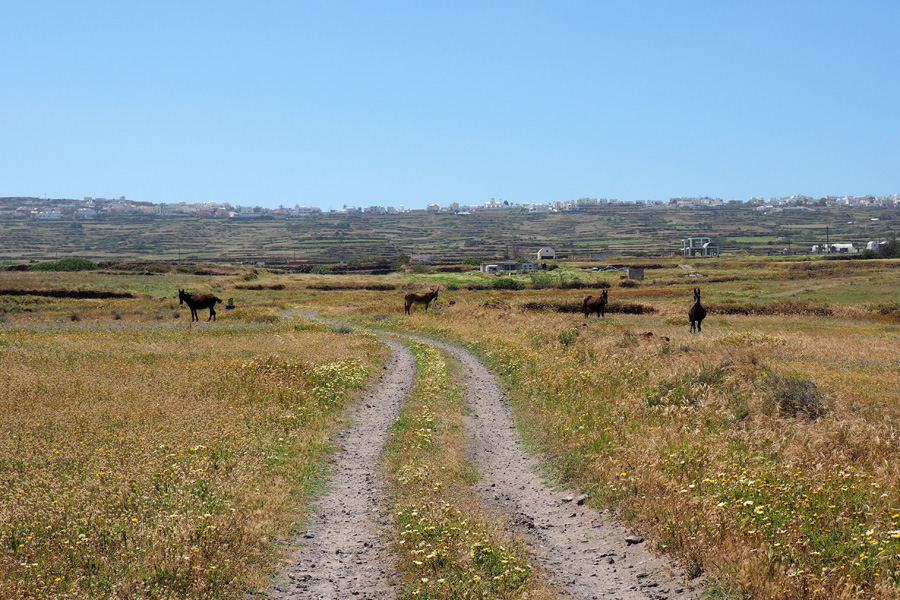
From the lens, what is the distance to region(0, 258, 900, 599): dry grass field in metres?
7.10

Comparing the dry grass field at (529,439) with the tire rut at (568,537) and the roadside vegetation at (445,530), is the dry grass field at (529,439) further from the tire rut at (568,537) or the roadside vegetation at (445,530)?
the roadside vegetation at (445,530)

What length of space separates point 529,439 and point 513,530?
4.92 metres

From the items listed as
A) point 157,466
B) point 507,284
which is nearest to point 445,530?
point 157,466

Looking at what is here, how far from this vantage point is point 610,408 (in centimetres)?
1430

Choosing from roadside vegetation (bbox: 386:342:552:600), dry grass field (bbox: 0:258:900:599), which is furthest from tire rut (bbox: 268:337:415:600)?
dry grass field (bbox: 0:258:900:599)

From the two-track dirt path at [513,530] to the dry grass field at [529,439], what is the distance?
1.27ft

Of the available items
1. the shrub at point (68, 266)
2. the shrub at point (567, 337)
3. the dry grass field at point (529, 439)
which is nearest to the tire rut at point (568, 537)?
the dry grass field at point (529, 439)

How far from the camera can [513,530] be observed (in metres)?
9.14

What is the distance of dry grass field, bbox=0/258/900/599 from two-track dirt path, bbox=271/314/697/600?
387 millimetres

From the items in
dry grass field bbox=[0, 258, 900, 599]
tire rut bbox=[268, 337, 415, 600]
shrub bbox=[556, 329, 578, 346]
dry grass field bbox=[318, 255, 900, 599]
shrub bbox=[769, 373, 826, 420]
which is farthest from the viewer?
shrub bbox=[556, 329, 578, 346]

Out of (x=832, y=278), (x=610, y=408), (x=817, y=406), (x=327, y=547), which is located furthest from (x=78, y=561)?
(x=832, y=278)

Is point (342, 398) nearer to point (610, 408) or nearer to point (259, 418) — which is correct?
point (259, 418)

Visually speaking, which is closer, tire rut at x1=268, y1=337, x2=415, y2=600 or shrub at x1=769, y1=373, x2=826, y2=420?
tire rut at x1=268, y1=337, x2=415, y2=600

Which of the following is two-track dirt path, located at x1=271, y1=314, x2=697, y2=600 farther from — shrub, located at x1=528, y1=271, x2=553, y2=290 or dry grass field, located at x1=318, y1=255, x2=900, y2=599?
shrub, located at x1=528, y1=271, x2=553, y2=290
